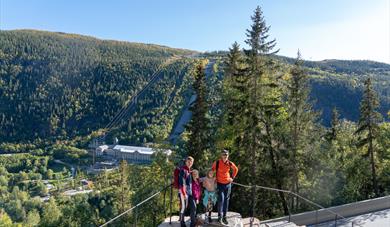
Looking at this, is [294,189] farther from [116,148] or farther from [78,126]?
[78,126]

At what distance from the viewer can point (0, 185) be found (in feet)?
361

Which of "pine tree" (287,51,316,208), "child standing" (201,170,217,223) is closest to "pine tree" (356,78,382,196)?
"pine tree" (287,51,316,208)

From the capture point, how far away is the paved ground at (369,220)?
51.0 feet

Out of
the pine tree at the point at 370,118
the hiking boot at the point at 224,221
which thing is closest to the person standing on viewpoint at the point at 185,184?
the hiking boot at the point at 224,221

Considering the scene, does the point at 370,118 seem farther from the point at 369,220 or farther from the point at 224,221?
the point at 224,221

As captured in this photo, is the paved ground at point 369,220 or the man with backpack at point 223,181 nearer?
the man with backpack at point 223,181

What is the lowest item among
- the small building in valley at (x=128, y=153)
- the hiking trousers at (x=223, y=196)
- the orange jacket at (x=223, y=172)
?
the small building in valley at (x=128, y=153)

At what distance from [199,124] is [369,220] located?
11284 millimetres

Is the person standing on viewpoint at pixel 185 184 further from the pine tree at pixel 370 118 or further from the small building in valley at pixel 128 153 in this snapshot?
the small building in valley at pixel 128 153

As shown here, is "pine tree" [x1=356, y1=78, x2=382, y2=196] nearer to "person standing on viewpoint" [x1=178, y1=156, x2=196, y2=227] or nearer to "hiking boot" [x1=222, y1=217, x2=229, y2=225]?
"hiking boot" [x1=222, y1=217, x2=229, y2=225]

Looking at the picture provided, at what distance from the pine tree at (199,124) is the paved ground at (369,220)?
32.2ft

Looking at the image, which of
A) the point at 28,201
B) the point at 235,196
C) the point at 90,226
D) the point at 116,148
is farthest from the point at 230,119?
the point at 116,148

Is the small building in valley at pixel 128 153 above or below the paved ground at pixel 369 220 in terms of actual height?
below

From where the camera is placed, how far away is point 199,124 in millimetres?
24016
